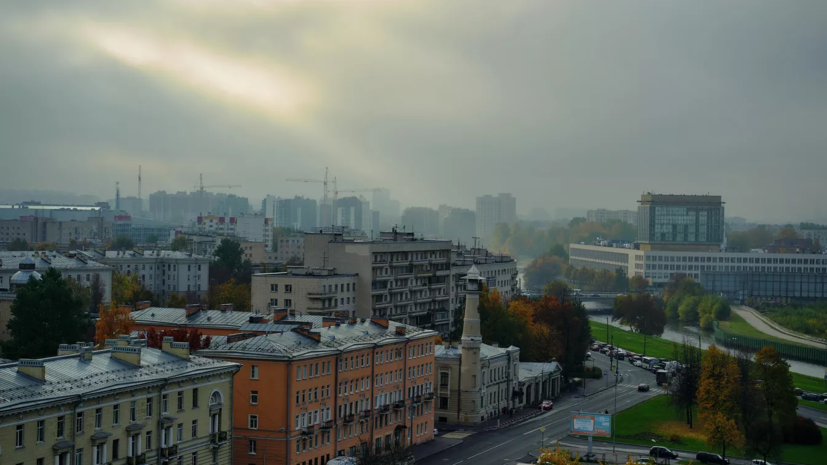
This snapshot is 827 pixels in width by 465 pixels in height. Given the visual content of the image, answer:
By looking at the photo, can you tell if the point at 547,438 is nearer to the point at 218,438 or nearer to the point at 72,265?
the point at 218,438

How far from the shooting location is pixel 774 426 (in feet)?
241

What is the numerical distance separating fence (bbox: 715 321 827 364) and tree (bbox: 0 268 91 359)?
251ft

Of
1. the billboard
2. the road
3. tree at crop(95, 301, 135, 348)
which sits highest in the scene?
tree at crop(95, 301, 135, 348)

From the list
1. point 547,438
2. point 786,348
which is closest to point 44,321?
point 547,438

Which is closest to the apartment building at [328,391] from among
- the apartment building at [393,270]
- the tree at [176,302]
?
the apartment building at [393,270]

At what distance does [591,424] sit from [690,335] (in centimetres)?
9457

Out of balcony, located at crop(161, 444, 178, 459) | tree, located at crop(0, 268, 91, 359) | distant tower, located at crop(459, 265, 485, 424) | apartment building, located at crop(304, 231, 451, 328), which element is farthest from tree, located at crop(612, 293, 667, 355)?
balcony, located at crop(161, 444, 178, 459)

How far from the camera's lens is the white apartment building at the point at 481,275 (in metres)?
115

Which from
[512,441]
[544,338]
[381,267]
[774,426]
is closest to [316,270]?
Answer: [381,267]

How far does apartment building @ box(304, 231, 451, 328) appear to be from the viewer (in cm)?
10150

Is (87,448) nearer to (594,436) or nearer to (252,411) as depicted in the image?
(252,411)

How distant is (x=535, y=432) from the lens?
76.5m

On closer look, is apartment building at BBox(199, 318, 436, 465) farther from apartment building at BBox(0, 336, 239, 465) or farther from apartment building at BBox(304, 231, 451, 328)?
apartment building at BBox(304, 231, 451, 328)

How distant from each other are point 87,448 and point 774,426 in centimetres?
4782
